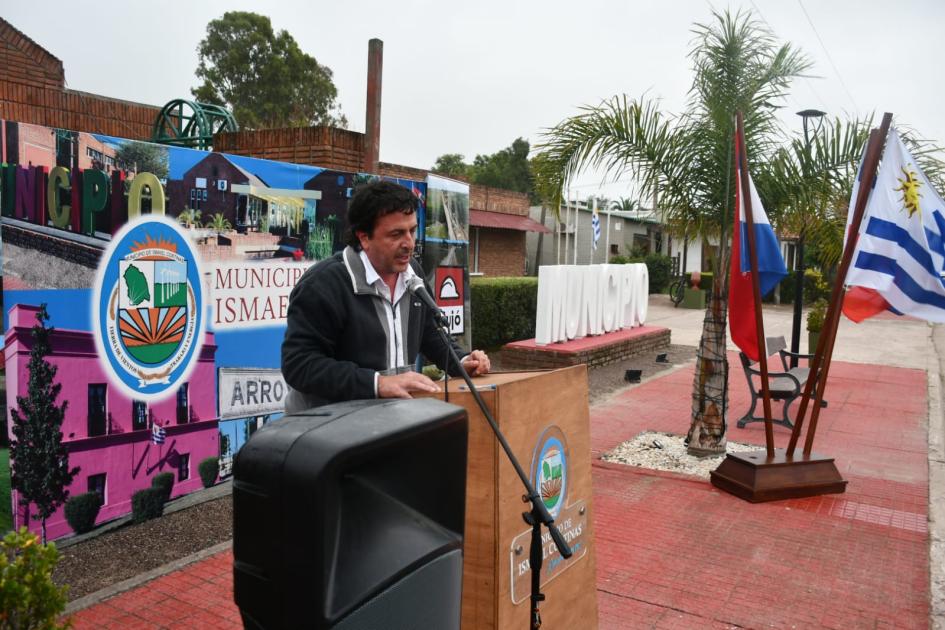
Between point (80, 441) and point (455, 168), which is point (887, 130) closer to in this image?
point (80, 441)

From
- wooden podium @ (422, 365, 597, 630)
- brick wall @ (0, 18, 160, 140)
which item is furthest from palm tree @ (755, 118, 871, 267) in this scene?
brick wall @ (0, 18, 160, 140)

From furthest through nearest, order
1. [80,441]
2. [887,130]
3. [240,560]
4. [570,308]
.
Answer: [570,308] → [887,130] → [80,441] → [240,560]

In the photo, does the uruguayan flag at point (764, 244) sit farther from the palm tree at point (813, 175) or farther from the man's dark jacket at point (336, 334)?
the man's dark jacket at point (336, 334)

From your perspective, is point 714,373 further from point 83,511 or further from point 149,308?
point 83,511

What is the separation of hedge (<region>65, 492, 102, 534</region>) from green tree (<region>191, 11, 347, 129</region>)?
40165 mm

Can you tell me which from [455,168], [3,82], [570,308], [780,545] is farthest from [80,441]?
[455,168]

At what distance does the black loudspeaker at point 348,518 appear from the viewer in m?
1.41

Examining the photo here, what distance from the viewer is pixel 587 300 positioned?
12258 mm

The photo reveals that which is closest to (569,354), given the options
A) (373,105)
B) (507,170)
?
(373,105)

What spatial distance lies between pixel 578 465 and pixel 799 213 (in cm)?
485

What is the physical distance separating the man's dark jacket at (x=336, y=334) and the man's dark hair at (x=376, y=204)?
110 mm

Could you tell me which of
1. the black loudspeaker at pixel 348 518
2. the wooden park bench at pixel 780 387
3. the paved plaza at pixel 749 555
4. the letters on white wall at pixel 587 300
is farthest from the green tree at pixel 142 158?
the letters on white wall at pixel 587 300

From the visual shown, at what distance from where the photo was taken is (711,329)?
635cm

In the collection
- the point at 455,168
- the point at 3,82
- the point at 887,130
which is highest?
the point at 455,168
